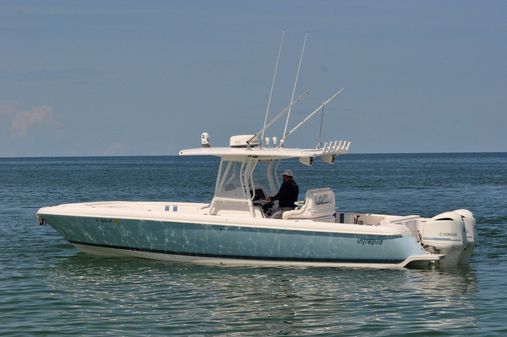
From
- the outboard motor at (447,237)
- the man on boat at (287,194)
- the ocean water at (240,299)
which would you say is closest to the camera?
the ocean water at (240,299)

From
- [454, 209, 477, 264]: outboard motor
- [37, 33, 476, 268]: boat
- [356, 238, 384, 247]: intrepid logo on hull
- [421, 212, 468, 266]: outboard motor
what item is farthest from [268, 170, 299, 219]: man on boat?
[454, 209, 477, 264]: outboard motor

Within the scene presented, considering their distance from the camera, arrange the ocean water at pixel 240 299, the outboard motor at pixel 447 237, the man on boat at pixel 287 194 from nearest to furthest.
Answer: the ocean water at pixel 240 299, the outboard motor at pixel 447 237, the man on boat at pixel 287 194

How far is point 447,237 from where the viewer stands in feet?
56.3

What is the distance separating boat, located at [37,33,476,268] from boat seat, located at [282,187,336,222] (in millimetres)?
19

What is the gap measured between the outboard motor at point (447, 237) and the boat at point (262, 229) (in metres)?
0.02

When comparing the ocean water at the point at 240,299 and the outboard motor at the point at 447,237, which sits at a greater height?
the outboard motor at the point at 447,237

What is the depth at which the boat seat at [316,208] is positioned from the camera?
17.6 metres

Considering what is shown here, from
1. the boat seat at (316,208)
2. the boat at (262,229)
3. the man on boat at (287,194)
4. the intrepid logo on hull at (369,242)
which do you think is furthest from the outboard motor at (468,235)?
the man on boat at (287,194)

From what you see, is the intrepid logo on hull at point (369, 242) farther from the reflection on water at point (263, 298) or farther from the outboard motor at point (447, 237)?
the outboard motor at point (447, 237)

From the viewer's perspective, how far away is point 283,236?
17.2m

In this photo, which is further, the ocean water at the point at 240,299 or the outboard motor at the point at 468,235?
the outboard motor at the point at 468,235

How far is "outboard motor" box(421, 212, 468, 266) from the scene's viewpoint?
1716 cm

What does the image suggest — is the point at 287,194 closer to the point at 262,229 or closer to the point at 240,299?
the point at 262,229

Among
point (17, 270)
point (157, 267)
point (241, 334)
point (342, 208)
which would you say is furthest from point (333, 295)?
point (342, 208)
